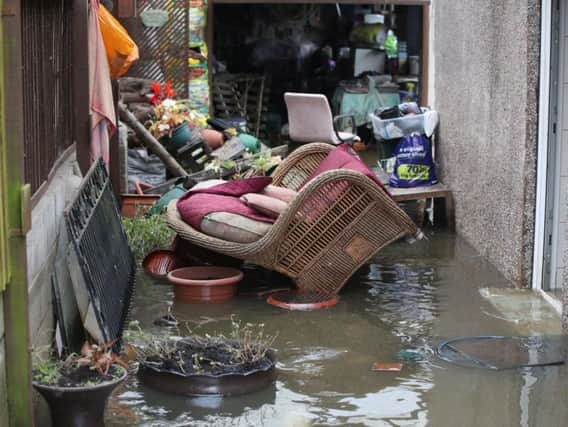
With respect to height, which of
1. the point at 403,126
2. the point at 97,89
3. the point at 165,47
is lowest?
Result: the point at 403,126

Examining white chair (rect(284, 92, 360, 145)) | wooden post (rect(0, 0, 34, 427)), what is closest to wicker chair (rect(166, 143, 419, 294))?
wooden post (rect(0, 0, 34, 427))

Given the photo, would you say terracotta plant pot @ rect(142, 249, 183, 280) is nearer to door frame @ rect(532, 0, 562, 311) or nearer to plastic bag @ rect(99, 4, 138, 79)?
plastic bag @ rect(99, 4, 138, 79)

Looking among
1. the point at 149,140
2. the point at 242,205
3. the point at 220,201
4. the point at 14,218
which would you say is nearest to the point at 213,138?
the point at 149,140

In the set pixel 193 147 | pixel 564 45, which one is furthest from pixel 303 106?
pixel 564 45

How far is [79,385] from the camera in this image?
4812 millimetres

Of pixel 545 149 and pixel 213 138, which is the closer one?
pixel 545 149

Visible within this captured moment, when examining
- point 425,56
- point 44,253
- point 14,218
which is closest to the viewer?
point 14,218

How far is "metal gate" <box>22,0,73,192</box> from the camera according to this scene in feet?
19.0

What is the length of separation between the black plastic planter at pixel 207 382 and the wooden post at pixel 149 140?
5.44 m

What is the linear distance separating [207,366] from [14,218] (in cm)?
165

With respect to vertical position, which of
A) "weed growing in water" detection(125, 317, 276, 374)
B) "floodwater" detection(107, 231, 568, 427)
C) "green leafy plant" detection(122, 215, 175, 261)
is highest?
"green leafy plant" detection(122, 215, 175, 261)

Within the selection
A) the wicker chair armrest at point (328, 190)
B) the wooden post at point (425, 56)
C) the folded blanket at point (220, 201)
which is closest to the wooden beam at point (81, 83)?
the folded blanket at point (220, 201)

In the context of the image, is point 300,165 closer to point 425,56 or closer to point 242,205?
point 242,205

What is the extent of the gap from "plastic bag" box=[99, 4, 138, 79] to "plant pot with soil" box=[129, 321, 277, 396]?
13.1 feet
